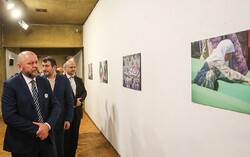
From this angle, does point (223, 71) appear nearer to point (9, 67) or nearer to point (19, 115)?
point (19, 115)

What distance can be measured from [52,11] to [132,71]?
4.17 m

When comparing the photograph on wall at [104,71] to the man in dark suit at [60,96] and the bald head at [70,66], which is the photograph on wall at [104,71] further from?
the man in dark suit at [60,96]

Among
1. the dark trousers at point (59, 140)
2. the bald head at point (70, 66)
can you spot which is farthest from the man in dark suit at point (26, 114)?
the bald head at point (70, 66)

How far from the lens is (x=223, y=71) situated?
1511 mm

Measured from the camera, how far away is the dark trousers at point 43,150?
2.25m

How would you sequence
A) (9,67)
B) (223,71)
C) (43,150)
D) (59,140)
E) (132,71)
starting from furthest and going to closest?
(9,67) → (132,71) → (59,140) → (43,150) → (223,71)

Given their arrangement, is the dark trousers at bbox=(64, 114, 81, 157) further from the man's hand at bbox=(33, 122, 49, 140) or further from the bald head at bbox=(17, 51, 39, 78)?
the bald head at bbox=(17, 51, 39, 78)

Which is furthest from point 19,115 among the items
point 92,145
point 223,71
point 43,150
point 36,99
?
point 92,145

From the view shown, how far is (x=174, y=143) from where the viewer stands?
7.14 ft

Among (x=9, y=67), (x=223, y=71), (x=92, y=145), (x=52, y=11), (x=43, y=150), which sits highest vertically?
(x=52, y=11)

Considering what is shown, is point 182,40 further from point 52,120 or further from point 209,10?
point 52,120

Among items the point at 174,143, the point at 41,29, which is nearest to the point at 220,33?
the point at 174,143

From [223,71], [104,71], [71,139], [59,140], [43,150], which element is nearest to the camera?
[223,71]

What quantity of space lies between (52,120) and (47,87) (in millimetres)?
338
